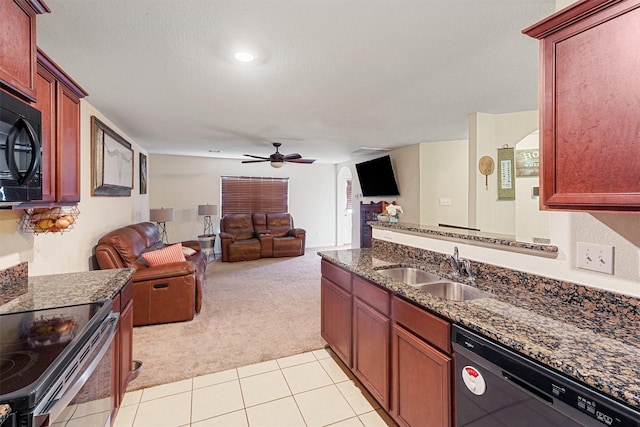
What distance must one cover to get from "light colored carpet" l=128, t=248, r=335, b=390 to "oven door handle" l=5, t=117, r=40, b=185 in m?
1.72

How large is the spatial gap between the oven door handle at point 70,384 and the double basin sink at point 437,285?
5.24ft

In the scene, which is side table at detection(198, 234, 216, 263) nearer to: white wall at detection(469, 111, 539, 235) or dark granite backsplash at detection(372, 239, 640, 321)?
white wall at detection(469, 111, 539, 235)

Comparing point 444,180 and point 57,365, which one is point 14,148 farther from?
point 444,180

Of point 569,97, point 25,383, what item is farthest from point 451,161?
point 25,383

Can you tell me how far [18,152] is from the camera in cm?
120

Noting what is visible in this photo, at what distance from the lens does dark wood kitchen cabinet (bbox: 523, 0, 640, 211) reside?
0.96m

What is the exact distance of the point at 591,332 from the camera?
1.07m

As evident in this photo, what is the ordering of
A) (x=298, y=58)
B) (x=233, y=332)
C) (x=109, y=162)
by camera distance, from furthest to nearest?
(x=109, y=162), (x=233, y=332), (x=298, y=58)

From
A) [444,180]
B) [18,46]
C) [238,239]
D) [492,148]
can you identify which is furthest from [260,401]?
[238,239]

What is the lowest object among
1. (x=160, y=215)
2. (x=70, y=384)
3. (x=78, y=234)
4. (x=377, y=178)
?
(x=70, y=384)

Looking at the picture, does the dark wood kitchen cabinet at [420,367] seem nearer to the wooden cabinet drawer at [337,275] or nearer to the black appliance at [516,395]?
the black appliance at [516,395]

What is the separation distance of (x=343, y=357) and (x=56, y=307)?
1.86 m

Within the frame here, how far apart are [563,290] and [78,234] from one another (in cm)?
385

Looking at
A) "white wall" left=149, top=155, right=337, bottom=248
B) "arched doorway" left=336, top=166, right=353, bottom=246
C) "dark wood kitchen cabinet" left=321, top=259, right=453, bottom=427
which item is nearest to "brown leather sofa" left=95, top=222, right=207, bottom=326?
"dark wood kitchen cabinet" left=321, top=259, right=453, bottom=427
